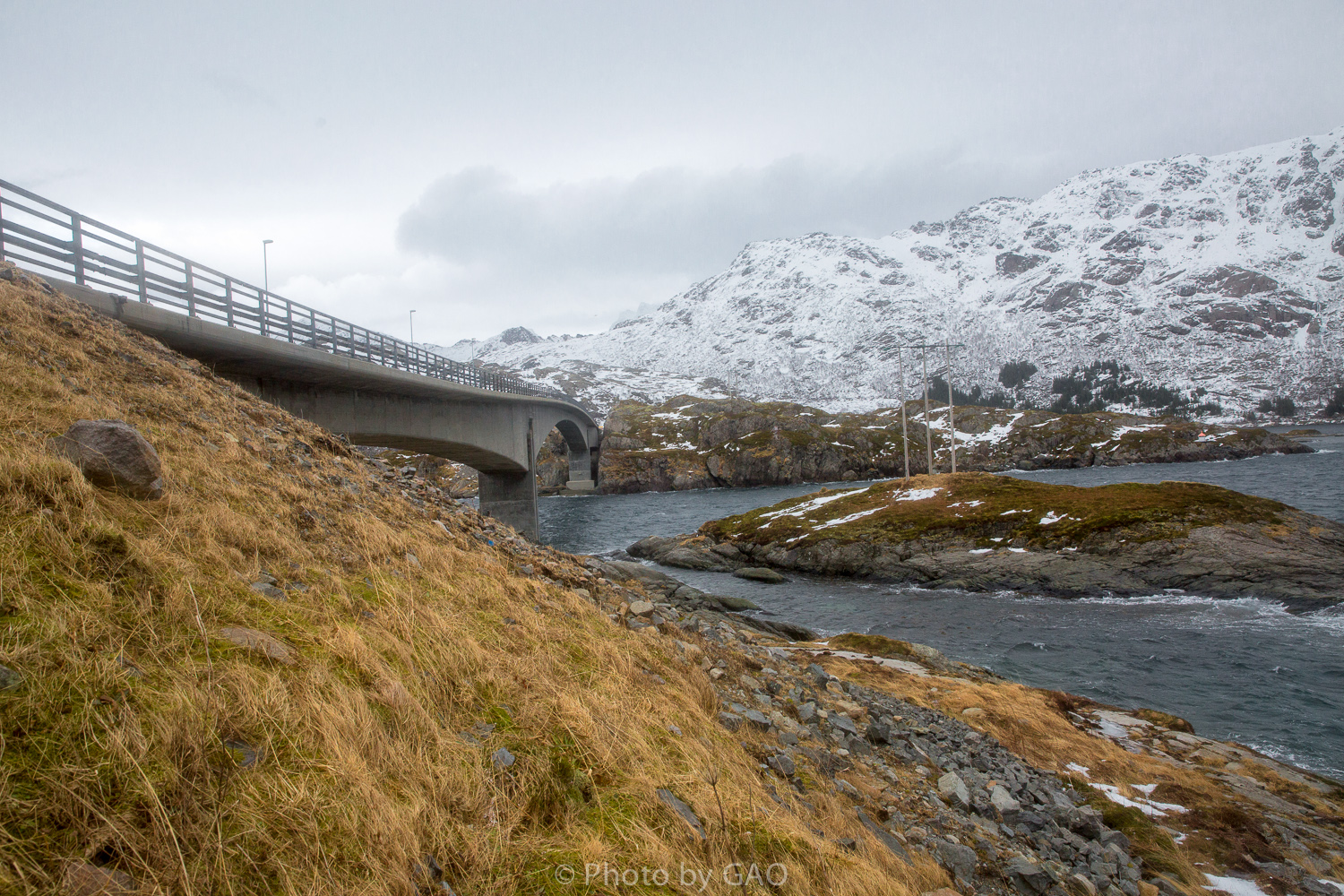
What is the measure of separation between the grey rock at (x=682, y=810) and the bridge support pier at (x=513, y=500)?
1888 inches

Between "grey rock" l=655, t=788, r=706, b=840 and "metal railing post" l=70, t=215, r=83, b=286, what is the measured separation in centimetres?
1782

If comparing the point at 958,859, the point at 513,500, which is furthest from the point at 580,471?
→ the point at 958,859

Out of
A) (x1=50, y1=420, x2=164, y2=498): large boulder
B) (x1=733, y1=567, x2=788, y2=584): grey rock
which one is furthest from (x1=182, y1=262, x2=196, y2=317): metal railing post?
(x1=733, y1=567, x2=788, y2=584): grey rock

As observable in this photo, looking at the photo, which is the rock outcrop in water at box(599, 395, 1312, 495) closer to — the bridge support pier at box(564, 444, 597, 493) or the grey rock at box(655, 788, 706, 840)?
the bridge support pier at box(564, 444, 597, 493)

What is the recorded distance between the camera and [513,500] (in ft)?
172

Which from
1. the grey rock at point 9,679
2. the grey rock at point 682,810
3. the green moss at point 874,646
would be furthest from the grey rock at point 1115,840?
the grey rock at point 9,679

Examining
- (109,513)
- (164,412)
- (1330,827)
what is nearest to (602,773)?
(109,513)

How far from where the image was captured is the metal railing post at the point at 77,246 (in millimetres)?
14239

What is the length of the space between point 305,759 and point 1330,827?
619 inches

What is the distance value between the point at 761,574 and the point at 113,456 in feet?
107

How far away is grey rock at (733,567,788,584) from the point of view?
1417 inches

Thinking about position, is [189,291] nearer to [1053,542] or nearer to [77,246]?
[77,246]

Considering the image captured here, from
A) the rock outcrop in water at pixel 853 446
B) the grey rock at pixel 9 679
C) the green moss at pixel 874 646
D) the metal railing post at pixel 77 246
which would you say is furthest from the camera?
the rock outcrop in water at pixel 853 446

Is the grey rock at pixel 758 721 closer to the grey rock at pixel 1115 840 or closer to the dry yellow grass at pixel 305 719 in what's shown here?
the dry yellow grass at pixel 305 719
